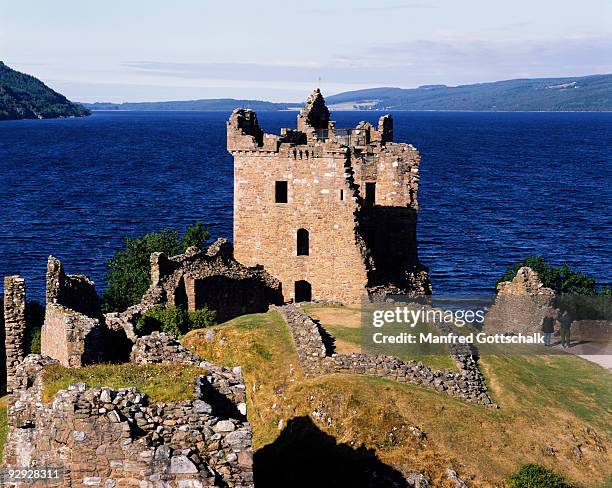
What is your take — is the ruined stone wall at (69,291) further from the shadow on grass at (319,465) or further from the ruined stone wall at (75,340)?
the shadow on grass at (319,465)

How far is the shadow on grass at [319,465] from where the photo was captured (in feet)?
93.4

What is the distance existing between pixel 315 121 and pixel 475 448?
35578 mm

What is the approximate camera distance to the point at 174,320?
146ft

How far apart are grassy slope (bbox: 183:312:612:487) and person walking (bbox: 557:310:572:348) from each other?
424 inches

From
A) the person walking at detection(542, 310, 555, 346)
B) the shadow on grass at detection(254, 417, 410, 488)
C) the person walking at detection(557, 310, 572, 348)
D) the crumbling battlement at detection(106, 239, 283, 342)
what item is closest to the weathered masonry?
the crumbling battlement at detection(106, 239, 283, 342)

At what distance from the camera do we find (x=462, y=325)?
149ft

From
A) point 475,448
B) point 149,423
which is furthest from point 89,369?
point 475,448

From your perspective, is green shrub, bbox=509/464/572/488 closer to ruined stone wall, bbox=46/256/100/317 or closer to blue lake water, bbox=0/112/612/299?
ruined stone wall, bbox=46/256/100/317

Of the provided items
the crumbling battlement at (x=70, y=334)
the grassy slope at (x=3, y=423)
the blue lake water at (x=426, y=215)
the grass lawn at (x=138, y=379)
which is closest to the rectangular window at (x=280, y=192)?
the crumbling battlement at (x=70, y=334)

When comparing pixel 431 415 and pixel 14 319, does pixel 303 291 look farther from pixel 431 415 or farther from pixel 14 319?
pixel 431 415

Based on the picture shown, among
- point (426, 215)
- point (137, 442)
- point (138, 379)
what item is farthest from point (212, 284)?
point (426, 215)

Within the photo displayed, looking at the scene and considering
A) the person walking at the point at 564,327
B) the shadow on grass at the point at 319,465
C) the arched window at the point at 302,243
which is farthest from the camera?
the arched window at the point at 302,243

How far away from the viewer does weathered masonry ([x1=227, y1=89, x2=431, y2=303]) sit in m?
53.9

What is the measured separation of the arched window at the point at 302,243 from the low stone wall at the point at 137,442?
36.0m
